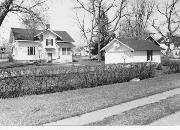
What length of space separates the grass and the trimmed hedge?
5.54m

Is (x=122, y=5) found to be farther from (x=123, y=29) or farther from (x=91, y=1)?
(x=123, y=29)

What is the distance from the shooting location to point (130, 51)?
117ft

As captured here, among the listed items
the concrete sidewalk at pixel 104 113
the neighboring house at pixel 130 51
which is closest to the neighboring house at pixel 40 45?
the neighboring house at pixel 130 51

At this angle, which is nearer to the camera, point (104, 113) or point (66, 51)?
point (104, 113)

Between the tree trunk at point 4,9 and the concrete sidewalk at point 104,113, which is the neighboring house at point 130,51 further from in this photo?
the concrete sidewalk at point 104,113

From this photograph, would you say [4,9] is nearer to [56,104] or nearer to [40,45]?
[56,104]

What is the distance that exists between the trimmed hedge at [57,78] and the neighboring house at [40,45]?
30029mm

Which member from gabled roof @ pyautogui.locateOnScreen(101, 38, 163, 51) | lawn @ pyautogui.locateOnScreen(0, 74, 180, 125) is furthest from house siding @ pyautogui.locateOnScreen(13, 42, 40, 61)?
lawn @ pyautogui.locateOnScreen(0, 74, 180, 125)

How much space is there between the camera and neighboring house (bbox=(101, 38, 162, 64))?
35.7m

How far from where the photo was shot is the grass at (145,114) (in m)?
8.04

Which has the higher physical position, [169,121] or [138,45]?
[138,45]

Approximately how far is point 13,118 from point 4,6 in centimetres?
2024

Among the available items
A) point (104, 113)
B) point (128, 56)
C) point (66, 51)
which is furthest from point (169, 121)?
point (66, 51)

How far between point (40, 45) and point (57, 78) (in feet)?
119
